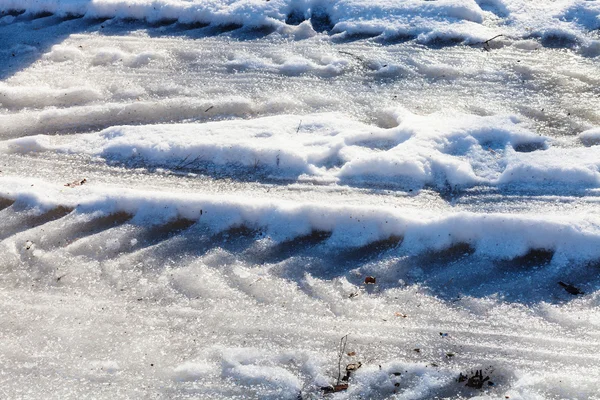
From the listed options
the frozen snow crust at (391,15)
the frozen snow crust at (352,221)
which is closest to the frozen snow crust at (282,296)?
the frozen snow crust at (352,221)

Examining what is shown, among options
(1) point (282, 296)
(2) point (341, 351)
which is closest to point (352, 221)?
(1) point (282, 296)

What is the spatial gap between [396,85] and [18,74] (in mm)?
2562

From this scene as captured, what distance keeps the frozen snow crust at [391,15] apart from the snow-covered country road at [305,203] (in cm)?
2

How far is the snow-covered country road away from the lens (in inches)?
102

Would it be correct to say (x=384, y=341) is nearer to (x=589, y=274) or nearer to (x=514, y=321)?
(x=514, y=321)

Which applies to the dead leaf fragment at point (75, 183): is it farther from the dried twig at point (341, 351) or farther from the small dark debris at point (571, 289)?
the small dark debris at point (571, 289)

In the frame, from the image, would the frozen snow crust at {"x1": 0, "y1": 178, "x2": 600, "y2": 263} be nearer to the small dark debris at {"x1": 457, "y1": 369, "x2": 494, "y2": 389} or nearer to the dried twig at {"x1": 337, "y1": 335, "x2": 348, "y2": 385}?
the dried twig at {"x1": 337, "y1": 335, "x2": 348, "y2": 385}

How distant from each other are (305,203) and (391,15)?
2141 millimetres

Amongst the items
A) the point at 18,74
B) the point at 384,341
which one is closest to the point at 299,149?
the point at 384,341

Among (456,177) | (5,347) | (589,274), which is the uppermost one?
(456,177)

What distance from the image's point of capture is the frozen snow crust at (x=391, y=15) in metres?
4.50

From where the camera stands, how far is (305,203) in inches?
127

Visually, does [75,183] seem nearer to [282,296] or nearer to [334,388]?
[282,296]

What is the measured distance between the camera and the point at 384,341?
8.67 feet
